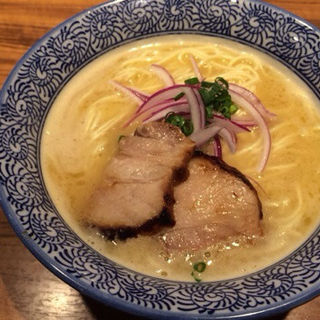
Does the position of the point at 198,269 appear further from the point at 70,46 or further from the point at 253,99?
the point at 70,46

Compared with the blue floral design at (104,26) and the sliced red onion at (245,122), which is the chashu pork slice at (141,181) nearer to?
the sliced red onion at (245,122)

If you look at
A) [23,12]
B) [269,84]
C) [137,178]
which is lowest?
[23,12]

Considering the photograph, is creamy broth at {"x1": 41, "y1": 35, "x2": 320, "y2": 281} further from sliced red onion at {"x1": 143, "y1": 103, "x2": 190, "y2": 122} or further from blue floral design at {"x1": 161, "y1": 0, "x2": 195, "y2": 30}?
sliced red onion at {"x1": 143, "y1": 103, "x2": 190, "y2": 122}

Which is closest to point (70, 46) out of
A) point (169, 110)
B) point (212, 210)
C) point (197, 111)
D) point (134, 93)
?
point (134, 93)

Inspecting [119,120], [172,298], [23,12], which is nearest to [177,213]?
[172,298]

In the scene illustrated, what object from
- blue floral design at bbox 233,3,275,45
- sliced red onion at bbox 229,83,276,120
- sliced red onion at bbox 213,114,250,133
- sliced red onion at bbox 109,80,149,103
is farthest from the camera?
blue floral design at bbox 233,3,275,45

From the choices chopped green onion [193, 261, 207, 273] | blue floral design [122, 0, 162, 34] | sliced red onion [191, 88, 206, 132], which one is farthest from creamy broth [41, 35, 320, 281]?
sliced red onion [191, 88, 206, 132]

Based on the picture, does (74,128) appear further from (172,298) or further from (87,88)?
(172,298)

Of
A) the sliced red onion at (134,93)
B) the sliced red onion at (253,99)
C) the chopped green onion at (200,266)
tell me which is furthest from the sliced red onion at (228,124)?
the chopped green onion at (200,266)
